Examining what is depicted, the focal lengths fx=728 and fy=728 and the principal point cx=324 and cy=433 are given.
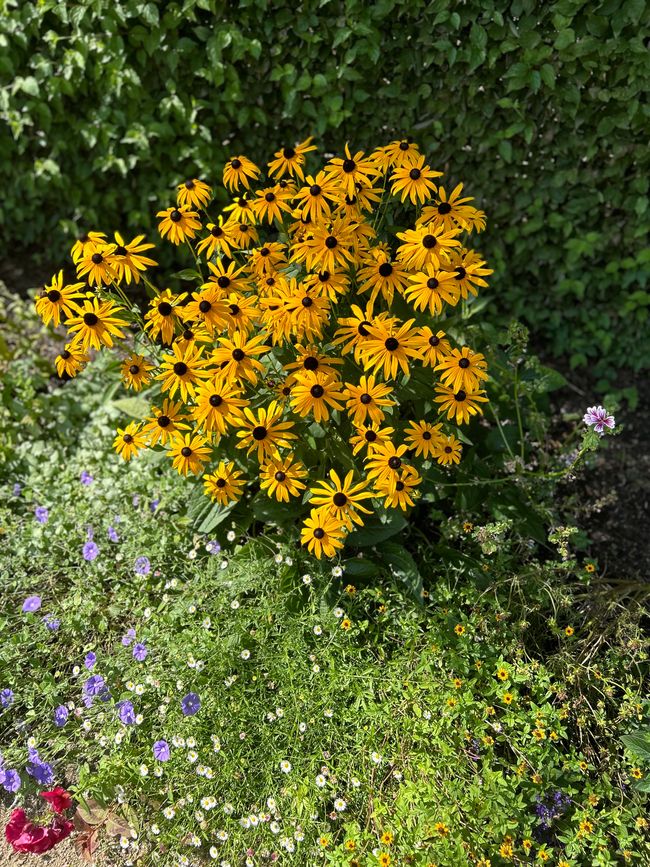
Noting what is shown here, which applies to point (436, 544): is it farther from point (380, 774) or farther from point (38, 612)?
point (38, 612)

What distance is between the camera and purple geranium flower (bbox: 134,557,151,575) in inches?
102

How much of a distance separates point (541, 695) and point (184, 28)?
3.26 m

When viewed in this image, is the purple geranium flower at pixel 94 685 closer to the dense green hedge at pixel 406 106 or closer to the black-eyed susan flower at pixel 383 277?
the black-eyed susan flower at pixel 383 277

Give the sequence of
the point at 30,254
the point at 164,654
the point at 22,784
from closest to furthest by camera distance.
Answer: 1. the point at 22,784
2. the point at 164,654
3. the point at 30,254

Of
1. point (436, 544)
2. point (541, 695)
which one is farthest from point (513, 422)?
point (541, 695)

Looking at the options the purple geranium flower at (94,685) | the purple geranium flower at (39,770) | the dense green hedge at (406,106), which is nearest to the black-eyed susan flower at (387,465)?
the purple geranium flower at (94,685)

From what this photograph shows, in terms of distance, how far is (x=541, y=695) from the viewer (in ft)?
7.20

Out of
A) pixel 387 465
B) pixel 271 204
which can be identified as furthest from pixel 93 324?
pixel 387 465

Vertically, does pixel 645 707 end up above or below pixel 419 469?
below

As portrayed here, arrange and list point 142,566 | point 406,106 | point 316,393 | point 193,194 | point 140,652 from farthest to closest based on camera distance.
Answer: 1. point 406,106
2. point 142,566
3. point 140,652
4. point 193,194
5. point 316,393

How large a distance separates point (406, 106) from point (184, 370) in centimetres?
208

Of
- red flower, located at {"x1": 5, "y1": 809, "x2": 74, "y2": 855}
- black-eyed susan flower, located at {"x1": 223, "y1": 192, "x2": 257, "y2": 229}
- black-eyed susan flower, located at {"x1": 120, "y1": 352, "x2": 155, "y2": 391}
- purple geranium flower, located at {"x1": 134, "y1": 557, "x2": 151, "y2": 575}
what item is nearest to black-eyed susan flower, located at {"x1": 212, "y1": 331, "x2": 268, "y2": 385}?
black-eyed susan flower, located at {"x1": 120, "y1": 352, "x2": 155, "y2": 391}

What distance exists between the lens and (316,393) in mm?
1937

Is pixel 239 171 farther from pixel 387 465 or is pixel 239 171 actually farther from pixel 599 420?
pixel 599 420
